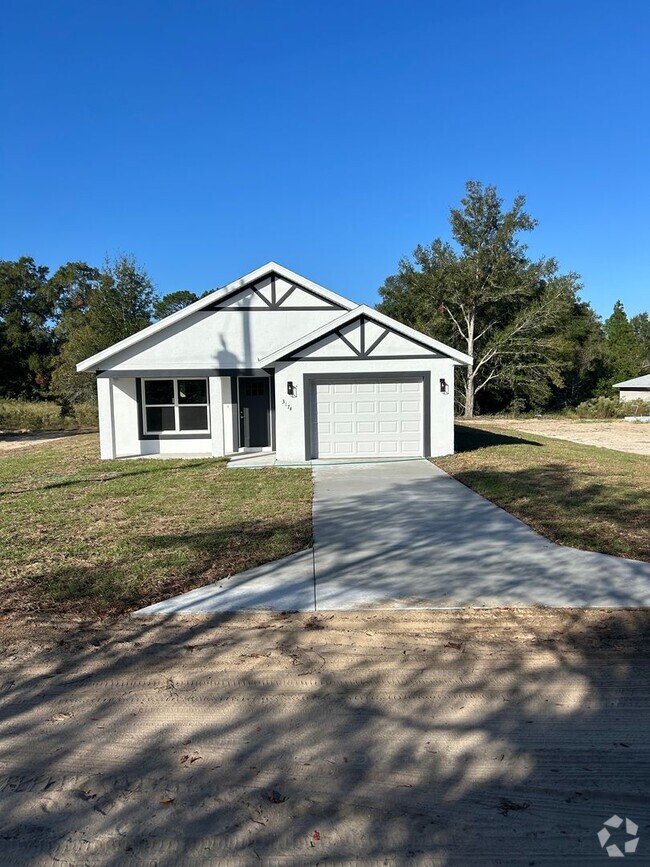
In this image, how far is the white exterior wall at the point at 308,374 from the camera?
15.1 m

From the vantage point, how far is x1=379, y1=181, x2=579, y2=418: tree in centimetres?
4228

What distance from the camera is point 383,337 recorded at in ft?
49.5

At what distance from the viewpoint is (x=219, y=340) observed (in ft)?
55.8

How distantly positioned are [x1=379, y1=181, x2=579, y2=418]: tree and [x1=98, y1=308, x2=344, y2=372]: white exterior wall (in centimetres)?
2786

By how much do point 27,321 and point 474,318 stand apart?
37.2 m

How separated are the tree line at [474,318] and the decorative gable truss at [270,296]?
19947 millimetres

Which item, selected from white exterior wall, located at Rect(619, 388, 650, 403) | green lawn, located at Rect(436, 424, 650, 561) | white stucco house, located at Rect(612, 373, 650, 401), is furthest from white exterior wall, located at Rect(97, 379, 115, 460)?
white exterior wall, located at Rect(619, 388, 650, 403)

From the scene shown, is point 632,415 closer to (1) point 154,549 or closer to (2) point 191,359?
(2) point 191,359

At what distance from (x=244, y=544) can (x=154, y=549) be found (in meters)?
1.01

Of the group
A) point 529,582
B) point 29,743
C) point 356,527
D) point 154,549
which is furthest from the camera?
point 356,527

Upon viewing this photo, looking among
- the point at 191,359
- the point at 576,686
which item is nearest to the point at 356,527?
the point at 576,686

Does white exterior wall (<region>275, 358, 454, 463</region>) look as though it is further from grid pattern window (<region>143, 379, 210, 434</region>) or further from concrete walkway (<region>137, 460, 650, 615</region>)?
concrete walkway (<region>137, 460, 650, 615</region>)

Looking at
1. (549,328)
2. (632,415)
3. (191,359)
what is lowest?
(632,415)

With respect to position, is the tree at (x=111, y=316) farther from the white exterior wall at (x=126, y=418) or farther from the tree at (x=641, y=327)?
the tree at (x=641, y=327)
